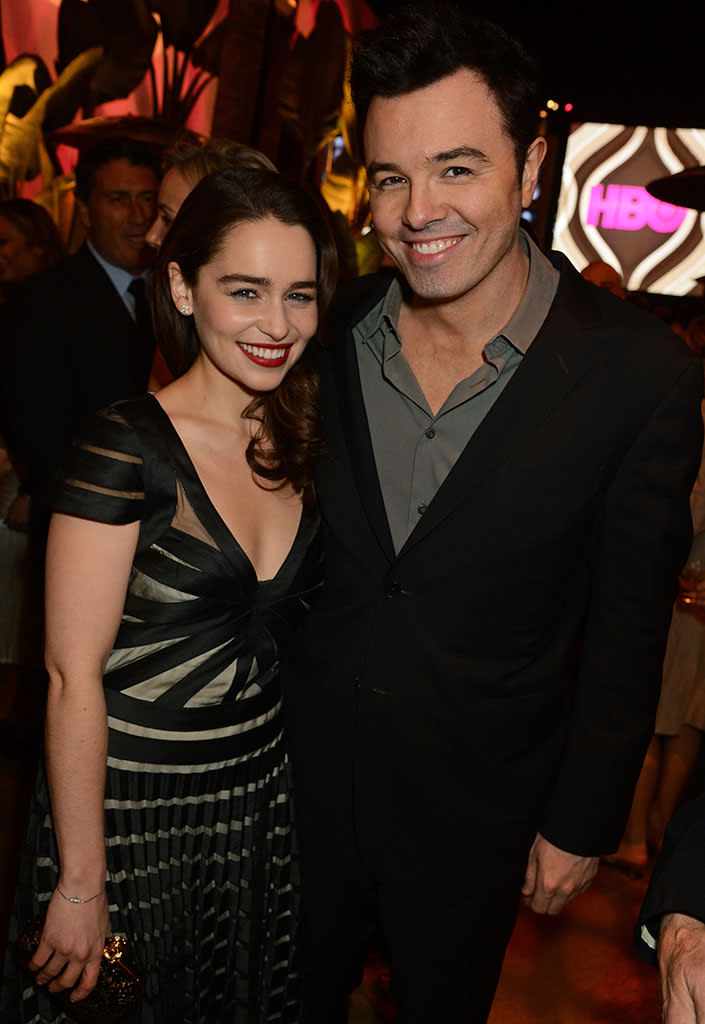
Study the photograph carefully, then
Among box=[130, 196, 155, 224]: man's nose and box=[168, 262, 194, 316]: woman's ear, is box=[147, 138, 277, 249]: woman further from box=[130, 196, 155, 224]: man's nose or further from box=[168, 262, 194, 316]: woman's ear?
box=[130, 196, 155, 224]: man's nose

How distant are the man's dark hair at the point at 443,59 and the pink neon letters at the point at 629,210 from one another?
7725mm

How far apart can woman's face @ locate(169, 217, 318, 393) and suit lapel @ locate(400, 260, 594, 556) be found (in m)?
0.37

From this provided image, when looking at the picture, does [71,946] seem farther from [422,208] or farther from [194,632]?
[422,208]

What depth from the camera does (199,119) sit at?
5.73 metres

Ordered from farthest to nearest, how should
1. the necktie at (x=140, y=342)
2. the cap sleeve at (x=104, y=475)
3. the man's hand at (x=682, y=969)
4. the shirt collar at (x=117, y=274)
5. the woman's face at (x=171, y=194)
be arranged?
the shirt collar at (x=117, y=274), the necktie at (x=140, y=342), the woman's face at (x=171, y=194), the cap sleeve at (x=104, y=475), the man's hand at (x=682, y=969)

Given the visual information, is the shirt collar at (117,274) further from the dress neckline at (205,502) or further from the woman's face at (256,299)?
the dress neckline at (205,502)

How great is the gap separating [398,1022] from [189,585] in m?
0.98

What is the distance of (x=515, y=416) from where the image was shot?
1670 millimetres

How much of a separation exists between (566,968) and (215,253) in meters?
2.31

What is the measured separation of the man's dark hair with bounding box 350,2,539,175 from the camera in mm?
1690

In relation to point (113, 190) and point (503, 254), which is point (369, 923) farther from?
point (113, 190)

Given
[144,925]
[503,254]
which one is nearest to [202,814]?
[144,925]

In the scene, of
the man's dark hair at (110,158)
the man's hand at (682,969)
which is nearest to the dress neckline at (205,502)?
the man's hand at (682,969)

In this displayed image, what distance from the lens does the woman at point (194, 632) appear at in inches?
61.3
